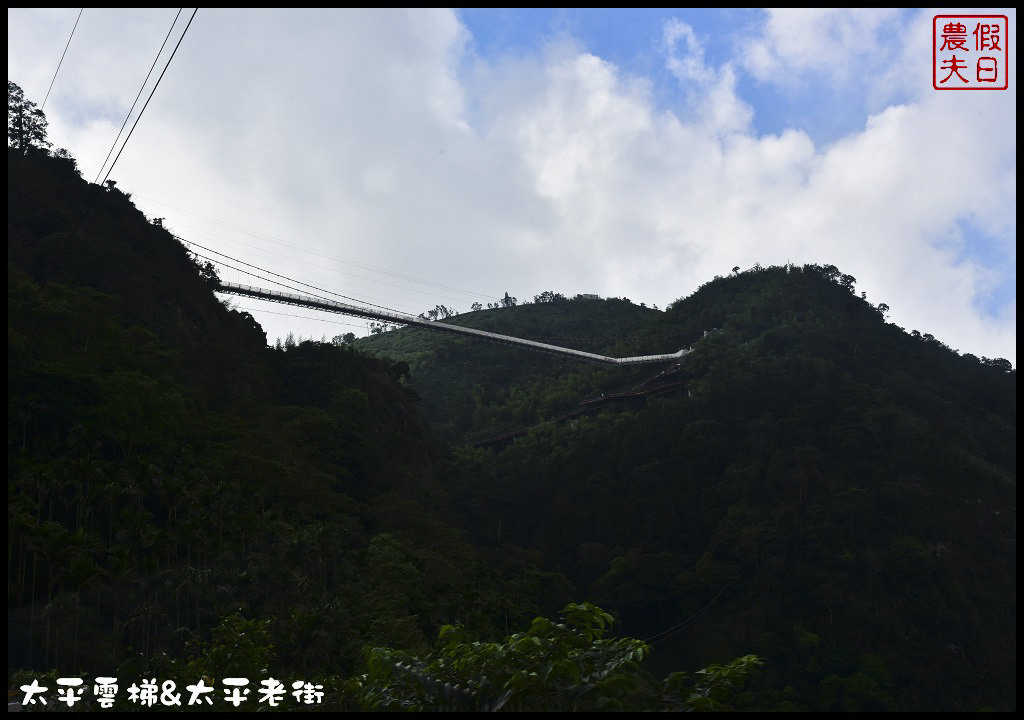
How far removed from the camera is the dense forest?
736 inches

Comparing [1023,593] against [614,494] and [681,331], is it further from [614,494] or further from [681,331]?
[681,331]

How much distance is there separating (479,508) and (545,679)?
38242 mm

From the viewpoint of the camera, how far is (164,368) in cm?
3062

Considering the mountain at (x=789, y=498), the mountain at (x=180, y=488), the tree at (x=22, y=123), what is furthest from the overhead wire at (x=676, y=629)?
the tree at (x=22, y=123)

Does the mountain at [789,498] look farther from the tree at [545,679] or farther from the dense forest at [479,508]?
the tree at [545,679]

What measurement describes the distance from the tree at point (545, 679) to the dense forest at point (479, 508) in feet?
0.07

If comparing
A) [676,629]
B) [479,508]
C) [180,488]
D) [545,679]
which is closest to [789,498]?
[676,629]

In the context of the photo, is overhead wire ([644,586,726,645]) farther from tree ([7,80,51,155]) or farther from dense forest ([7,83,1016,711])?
tree ([7,80,51,155])

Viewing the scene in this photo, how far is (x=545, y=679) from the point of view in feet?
16.4

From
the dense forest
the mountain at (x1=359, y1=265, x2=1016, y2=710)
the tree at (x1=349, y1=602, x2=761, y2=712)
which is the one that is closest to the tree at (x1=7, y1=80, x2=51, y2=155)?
the dense forest

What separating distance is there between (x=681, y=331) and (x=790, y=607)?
3672 cm

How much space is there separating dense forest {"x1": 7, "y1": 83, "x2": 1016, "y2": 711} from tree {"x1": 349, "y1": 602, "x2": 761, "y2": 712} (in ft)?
0.07

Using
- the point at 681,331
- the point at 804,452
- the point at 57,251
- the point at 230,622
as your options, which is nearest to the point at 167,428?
the point at 57,251

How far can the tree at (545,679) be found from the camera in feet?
16.5
